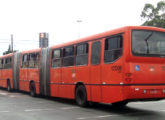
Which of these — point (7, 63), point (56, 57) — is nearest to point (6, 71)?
point (7, 63)

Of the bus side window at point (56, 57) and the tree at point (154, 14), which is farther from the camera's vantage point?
the tree at point (154, 14)

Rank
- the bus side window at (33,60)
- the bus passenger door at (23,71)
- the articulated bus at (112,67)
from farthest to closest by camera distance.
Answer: the bus passenger door at (23,71) → the bus side window at (33,60) → the articulated bus at (112,67)

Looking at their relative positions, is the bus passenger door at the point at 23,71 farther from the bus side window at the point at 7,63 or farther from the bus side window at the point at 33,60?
the bus side window at the point at 7,63

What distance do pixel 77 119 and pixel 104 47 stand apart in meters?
3.32

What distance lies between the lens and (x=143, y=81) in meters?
10.8

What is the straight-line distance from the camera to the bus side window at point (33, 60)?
18688 millimetres

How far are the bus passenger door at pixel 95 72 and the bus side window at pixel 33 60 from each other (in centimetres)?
665

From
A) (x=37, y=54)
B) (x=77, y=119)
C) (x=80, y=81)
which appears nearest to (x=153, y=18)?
(x=37, y=54)

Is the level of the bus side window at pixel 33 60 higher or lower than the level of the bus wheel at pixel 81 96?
higher

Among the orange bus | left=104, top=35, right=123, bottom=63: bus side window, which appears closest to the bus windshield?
left=104, top=35, right=123, bottom=63: bus side window

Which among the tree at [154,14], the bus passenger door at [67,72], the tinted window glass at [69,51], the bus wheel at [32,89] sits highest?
the tree at [154,14]

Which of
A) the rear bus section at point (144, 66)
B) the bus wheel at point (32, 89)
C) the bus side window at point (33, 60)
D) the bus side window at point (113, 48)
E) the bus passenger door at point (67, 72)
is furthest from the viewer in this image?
the bus wheel at point (32, 89)

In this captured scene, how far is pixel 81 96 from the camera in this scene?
1361cm

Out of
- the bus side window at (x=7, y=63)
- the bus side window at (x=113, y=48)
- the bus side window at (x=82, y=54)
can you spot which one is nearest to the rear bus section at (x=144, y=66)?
the bus side window at (x=113, y=48)
